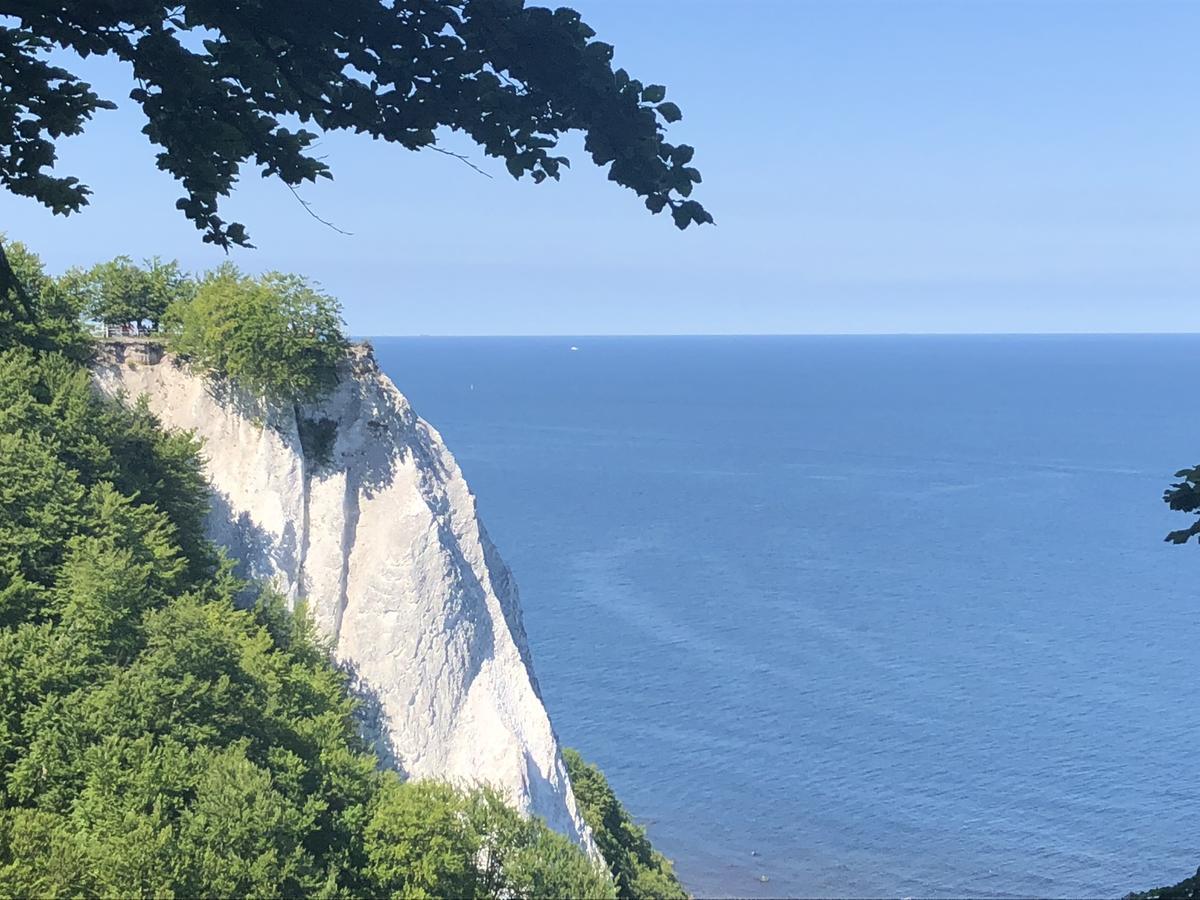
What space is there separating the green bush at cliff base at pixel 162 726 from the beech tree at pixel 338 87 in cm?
1704

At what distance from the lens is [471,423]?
7820 inches

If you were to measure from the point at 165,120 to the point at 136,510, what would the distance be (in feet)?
82.6

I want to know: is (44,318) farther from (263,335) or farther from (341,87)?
(341,87)

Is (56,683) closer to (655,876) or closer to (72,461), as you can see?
(72,461)

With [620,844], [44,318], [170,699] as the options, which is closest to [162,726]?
[170,699]

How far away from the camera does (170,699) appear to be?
27.4 meters

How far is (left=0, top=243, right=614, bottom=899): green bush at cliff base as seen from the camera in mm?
23844

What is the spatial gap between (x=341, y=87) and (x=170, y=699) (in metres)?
21.8

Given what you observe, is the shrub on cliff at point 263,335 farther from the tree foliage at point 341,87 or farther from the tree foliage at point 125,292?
the tree foliage at point 341,87

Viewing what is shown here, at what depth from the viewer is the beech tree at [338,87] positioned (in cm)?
798

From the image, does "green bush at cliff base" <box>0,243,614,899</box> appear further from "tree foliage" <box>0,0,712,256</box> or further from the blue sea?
the blue sea

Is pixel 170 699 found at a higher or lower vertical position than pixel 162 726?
higher

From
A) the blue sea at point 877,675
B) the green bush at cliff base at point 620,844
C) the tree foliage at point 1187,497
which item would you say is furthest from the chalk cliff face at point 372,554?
the tree foliage at point 1187,497

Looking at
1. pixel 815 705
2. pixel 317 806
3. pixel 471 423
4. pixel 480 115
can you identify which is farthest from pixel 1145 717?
pixel 471 423
